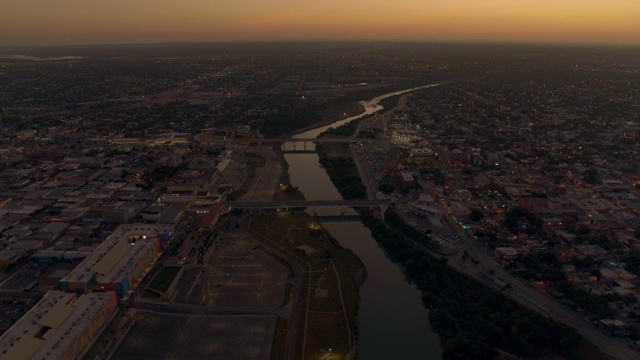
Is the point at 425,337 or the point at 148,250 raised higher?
the point at 148,250

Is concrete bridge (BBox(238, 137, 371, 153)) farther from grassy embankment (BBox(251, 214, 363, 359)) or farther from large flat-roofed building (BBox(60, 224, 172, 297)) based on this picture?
large flat-roofed building (BBox(60, 224, 172, 297))

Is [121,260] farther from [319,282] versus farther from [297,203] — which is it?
[297,203]

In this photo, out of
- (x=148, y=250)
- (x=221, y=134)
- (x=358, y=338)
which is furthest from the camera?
(x=221, y=134)

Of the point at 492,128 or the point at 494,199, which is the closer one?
the point at 494,199

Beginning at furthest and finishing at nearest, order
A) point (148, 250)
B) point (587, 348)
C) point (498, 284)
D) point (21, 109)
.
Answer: point (21, 109)
point (148, 250)
point (498, 284)
point (587, 348)

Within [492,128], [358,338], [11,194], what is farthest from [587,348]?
[492,128]

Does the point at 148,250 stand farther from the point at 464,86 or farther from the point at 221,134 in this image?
the point at 464,86
